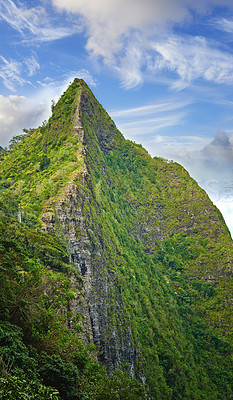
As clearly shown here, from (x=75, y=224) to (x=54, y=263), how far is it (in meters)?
17.7

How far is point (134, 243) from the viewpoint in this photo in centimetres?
11256

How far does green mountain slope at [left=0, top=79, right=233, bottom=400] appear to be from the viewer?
195ft

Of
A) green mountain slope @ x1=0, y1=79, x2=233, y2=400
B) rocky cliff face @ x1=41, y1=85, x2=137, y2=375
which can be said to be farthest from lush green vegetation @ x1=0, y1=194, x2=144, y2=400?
rocky cliff face @ x1=41, y1=85, x2=137, y2=375

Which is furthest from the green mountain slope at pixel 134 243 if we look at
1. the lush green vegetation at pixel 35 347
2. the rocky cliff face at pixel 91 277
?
the lush green vegetation at pixel 35 347

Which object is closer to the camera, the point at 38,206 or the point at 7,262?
the point at 7,262

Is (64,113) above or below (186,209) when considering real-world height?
above

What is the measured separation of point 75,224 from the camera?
194 ft

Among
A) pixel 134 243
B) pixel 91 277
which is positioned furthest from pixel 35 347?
pixel 134 243

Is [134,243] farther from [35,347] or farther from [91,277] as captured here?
[35,347]

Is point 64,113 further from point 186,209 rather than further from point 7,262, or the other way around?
point 7,262

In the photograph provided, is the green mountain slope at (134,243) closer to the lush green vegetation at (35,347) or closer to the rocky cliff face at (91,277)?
the rocky cliff face at (91,277)

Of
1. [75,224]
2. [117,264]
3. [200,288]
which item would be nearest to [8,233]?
[75,224]

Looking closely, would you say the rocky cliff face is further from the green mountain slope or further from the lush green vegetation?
the lush green vegetation

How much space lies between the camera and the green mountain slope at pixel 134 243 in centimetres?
5945
